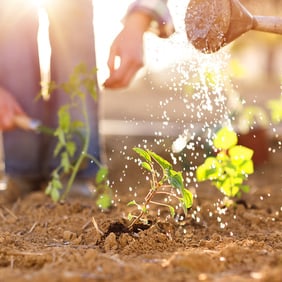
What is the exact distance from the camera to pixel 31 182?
10.3 feet

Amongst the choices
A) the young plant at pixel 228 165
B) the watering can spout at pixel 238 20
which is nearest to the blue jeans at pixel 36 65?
the young plant at pixel 228 165

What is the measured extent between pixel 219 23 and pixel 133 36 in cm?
44

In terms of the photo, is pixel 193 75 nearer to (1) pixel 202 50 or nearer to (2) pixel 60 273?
(1) pixel 202 50

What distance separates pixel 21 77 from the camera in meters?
3.24

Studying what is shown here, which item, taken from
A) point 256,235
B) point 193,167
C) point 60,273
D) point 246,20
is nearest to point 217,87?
point 193,167

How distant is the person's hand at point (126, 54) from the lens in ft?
7.94

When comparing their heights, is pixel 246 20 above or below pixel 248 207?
above

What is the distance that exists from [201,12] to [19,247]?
3.11ft

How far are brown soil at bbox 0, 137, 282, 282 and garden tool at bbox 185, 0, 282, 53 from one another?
60 cm

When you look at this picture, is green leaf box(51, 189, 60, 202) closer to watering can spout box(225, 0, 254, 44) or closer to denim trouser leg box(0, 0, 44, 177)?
denim trouser leg box(0, 0, 44, 177)

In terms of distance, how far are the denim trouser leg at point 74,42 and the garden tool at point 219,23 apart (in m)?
0.95

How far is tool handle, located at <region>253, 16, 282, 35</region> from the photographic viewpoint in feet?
6.74

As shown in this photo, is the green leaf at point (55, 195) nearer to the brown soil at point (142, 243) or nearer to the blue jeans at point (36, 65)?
the brown soil at point (142, 243)

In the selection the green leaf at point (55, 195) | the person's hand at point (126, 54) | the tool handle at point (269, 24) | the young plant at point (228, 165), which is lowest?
the green leaf at point (55, 195)
